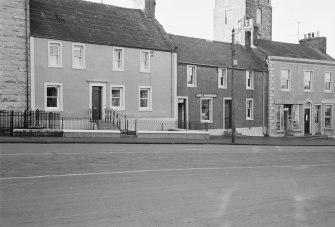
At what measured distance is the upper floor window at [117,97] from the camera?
1284 inches

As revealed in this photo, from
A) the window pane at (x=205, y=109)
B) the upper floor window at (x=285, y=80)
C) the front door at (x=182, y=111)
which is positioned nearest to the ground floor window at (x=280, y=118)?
the upper floor window at (x=285, y=80)

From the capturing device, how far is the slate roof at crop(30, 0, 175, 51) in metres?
29.9

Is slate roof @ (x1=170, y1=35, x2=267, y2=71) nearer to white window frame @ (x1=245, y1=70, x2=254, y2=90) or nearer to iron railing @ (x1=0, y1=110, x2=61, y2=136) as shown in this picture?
white window frame @ (x1=245, y1=70, x2=254, y2=90)

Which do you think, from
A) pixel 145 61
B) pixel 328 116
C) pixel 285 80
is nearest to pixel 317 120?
pixel 328 116

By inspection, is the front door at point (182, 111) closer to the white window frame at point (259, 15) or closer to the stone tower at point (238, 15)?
the stone tower at point (238, 15)

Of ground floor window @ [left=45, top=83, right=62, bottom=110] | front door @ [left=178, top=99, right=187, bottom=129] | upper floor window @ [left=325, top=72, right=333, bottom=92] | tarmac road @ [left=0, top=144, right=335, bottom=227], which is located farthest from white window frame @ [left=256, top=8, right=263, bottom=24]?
→ tarmac road @ [left=0, top=144, right=335, bottom=227]

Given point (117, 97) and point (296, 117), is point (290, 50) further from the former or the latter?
point (117, 97)

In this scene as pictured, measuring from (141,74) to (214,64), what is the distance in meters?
7.35

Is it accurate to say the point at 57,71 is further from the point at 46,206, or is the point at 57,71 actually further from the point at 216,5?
the point at 216,5

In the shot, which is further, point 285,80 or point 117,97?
point 285,80

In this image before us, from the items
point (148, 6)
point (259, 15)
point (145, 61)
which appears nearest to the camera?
point (145, 61)

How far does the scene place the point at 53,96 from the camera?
97.2 ft

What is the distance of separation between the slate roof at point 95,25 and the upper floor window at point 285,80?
13.2 meters

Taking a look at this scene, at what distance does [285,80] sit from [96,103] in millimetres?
20074
